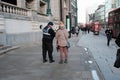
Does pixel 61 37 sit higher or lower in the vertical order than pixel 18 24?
lower

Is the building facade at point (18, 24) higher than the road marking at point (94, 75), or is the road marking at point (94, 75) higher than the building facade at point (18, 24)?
the building facade at point (18, 24)

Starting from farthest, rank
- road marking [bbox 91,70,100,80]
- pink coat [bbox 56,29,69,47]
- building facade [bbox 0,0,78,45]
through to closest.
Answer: building facade [bbox 0,0,78,45] < pink coat [bbox 56,29,69,47] < road marking [bbox 91,70,100,80]

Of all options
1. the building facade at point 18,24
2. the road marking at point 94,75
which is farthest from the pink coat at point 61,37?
the building facade at point 18,24

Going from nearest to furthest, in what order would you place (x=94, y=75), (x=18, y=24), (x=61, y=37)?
(x=94, y=75) < (x=61, y=37) < (x=18, y=24)

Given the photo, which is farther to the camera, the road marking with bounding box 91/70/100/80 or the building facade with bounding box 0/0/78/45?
the building facade with bounding box 0/0/78/45

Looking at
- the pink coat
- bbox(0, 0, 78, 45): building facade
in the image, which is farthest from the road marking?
bbox(0, 0, 78, 45): building facade

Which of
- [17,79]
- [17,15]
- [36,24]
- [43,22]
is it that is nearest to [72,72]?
[17,79]

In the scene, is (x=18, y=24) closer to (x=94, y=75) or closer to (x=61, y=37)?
(x=61, y=37)

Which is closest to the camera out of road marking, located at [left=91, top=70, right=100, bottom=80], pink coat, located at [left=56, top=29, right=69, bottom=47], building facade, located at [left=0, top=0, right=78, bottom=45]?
road marking, located at [left=91, top=70, right=100, bottom=80]

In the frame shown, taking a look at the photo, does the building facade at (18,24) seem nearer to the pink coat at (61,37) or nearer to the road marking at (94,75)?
the pink coat at (61,37)

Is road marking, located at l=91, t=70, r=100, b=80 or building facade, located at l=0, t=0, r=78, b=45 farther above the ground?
building facade, located at l=0, t=0, r=78, b=45

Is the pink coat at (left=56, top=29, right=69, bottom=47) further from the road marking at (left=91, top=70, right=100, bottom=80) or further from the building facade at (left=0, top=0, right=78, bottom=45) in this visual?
the building facade at (left=0, top=0, right=78, bottom=45)

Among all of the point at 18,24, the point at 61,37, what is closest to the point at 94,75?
the point at 61,37

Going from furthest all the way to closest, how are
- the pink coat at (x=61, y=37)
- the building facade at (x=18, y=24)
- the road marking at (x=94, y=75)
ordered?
the building facade at (x=18, y=24) → the pink coat at (x=61, y=37) → the road marking at (x=94, y=75)
